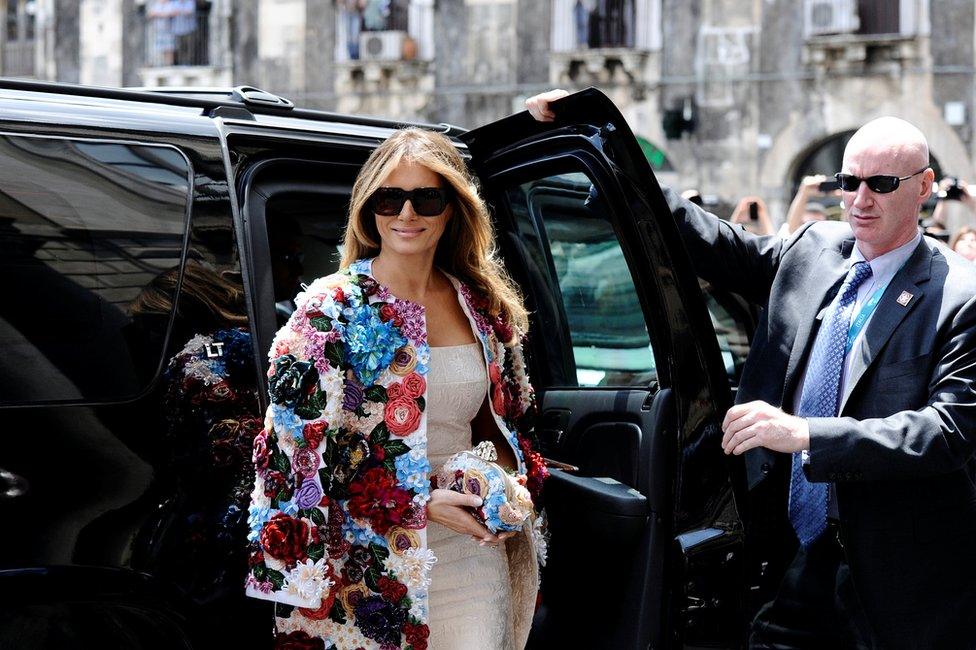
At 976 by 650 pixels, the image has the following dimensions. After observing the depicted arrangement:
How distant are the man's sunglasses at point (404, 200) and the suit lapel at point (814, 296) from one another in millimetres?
1076

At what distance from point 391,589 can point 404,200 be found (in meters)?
0.81

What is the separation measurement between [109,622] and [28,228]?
79 centimetres

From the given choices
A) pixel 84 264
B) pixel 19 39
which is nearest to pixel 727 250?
pixel 84 264

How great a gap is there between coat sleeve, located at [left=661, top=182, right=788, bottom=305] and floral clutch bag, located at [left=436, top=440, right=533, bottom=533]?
103cm

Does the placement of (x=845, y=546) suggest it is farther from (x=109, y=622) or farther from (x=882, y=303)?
(x=109, y=622)

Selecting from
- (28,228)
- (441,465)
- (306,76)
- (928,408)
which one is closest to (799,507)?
(928,408)

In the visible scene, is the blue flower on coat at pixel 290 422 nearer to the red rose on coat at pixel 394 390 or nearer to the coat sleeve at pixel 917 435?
the red rose on coat at pixel 394 390

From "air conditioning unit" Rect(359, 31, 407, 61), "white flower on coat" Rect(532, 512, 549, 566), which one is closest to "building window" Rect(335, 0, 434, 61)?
"air conditioning unit" Rect(359, 31, 407, 61)

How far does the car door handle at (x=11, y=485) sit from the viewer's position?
2.09m

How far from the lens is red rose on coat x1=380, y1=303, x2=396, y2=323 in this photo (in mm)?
2383

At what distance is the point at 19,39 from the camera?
20.8m

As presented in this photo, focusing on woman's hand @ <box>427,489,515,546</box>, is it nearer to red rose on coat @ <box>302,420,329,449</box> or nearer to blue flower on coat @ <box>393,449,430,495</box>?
blue flower on coat @ <box>393,449,430,495</box>

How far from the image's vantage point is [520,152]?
291cm

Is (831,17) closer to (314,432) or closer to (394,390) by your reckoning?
(394,390)
